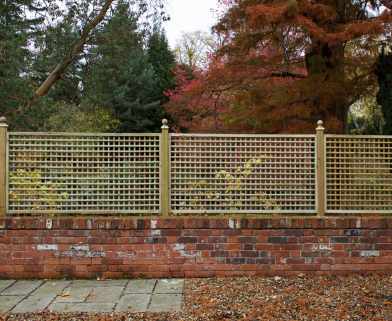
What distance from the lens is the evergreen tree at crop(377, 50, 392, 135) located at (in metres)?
7.44

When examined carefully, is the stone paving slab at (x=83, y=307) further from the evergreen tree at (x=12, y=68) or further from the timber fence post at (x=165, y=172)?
the evergreen tree at (x=12, y=68)

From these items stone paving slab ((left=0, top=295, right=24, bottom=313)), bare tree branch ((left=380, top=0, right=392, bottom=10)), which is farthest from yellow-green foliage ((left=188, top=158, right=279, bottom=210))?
bare tree branch ((left=380, top=0, right=392, bottom=10))

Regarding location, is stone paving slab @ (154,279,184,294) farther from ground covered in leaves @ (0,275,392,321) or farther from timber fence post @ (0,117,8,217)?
timber fence post @ (0,117,8,217)

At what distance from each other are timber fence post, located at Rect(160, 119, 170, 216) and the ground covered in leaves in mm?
884

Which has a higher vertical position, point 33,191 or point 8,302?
point 33,191

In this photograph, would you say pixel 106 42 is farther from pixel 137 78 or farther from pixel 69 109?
pixel 137 78

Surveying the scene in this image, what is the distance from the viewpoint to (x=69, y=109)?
15.7m

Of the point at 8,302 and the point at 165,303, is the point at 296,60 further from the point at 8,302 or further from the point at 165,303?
the point at 8,302

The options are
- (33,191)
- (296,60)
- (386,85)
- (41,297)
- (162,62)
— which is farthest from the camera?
(162,62)

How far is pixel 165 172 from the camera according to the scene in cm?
507

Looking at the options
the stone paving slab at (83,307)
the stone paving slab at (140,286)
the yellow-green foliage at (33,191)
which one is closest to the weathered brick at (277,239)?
the stone paving slab at (140,286)

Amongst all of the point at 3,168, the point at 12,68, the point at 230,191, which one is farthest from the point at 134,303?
the point at 12,68

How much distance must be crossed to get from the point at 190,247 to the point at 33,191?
75.6 inches

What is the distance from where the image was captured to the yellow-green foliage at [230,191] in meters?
5.13
